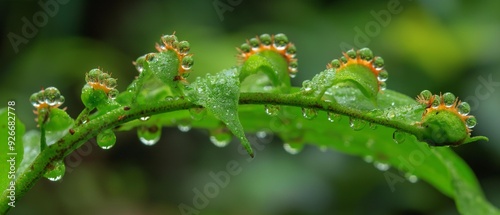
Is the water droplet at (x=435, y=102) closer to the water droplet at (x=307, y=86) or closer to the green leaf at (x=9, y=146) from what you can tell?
the water droplet at (x=307, y=86)

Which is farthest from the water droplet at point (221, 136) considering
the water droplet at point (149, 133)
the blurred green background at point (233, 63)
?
the blurred green background at point (233, 63)

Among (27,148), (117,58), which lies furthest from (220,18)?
(27,148)

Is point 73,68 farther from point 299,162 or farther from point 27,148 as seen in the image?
point 27,148

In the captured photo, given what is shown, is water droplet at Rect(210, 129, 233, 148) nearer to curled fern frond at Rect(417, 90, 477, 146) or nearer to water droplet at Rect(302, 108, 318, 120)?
water droplet at Rect(302, 108, 318, 120)

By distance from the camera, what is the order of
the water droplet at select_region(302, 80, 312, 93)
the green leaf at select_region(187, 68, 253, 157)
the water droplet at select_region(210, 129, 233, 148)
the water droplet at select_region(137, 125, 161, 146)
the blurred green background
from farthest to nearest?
1. the blurred green background
2. the water droplet at select_region(210, 129, 233, 148)
3. the water droplet at select_region(137, 125, 161, 146)
4. the water droplet at select_region(302, 80, 312, 93)
5. the green leaf at select_region(187, 68, 253, 157)

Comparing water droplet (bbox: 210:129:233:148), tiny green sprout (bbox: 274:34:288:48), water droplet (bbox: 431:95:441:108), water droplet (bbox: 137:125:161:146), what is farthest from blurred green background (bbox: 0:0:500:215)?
water droplet (bbox: 431:95:441:108)

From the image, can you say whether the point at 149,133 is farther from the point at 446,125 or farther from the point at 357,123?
the point at 446,125
